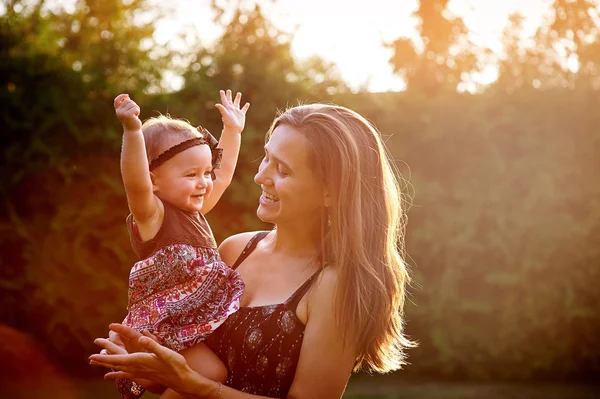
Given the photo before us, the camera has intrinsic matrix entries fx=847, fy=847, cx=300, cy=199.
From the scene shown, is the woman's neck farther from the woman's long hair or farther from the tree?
the tree

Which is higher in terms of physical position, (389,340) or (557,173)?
(557,173)

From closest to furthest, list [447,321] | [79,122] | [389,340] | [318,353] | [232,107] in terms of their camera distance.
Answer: [318,353] < [389,340] < [232,107] < [79,122] < [447,321]

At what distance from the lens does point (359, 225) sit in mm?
3256

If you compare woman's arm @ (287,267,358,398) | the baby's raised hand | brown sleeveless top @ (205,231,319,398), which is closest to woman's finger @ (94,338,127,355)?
brown sleeveless top @ (205,231,319,398)

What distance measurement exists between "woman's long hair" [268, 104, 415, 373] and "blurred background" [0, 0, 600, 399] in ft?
14.4

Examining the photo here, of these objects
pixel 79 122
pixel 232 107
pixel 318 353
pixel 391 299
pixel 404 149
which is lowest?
pixel 318 353

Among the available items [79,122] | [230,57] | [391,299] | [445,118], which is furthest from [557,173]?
[391,299]

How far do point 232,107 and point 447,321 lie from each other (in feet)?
15.9

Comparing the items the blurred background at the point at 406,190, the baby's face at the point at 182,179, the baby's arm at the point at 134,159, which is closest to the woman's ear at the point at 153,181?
the baby's face at the point at 182,179

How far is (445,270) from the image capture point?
8250 mm

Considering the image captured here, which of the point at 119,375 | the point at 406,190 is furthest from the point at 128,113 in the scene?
the point at 406,190

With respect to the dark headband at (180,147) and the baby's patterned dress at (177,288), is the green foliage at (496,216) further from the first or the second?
the baby's patterned dress at (177,288)

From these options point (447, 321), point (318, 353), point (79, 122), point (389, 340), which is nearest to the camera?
point (318, 353)

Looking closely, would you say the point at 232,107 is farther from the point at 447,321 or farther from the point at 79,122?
the point at 447,321
